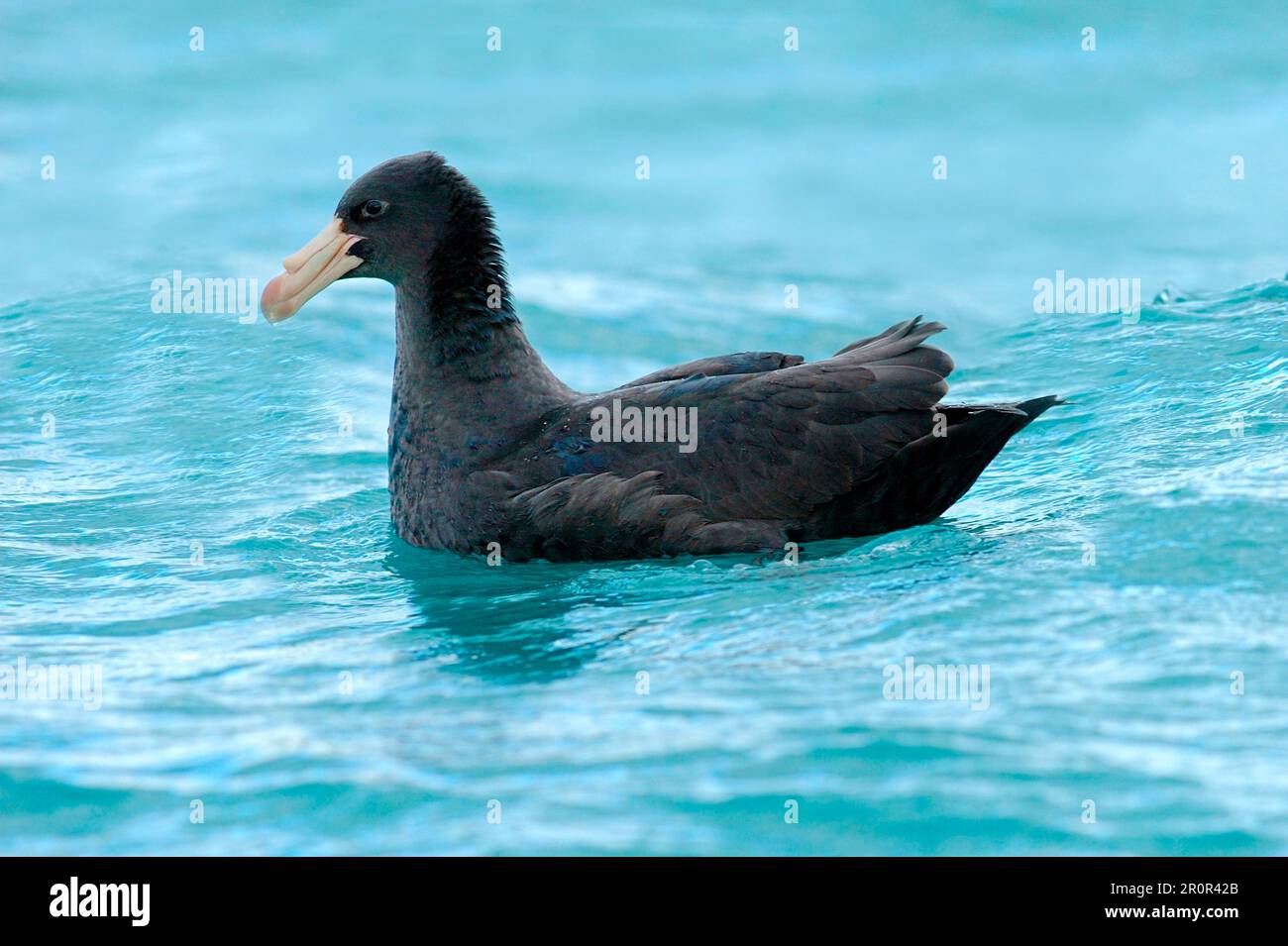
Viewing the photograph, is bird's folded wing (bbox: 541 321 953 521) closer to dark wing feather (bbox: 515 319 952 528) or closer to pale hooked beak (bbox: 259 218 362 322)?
dark wing feather (bbox: 515 319 952 528)

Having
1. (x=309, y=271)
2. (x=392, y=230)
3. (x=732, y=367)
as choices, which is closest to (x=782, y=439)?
(x=732, y=367)

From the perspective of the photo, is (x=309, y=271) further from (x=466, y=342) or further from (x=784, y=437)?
(x=784, y=437)

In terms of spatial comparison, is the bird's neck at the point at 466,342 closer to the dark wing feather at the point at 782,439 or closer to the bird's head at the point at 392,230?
the bird's head at the point at 392,230

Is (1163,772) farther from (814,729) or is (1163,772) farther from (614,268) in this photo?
(614,268)

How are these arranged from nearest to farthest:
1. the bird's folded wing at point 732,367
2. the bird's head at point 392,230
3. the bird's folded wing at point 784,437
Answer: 1. the bird's folded wing at point 784,437
2. the bird's folded wing at point 732,367
3. the bird's head at point 392,230

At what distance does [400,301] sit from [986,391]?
4.78 metres

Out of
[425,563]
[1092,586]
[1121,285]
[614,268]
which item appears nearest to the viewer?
[1092,586]

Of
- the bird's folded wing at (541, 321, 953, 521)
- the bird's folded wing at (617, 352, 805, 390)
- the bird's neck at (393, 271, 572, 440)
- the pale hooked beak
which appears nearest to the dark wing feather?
the bird's folded wing at (541, 321, 953, 521)

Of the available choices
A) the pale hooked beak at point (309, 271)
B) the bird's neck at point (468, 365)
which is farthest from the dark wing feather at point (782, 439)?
the pale hooked beak at point (309, 271)

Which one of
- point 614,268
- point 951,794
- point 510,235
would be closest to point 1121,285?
point 614,268

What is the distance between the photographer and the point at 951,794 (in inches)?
210

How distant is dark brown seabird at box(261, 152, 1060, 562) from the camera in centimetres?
759

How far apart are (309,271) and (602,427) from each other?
1.77m

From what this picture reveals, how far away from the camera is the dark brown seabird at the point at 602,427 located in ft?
24.9
